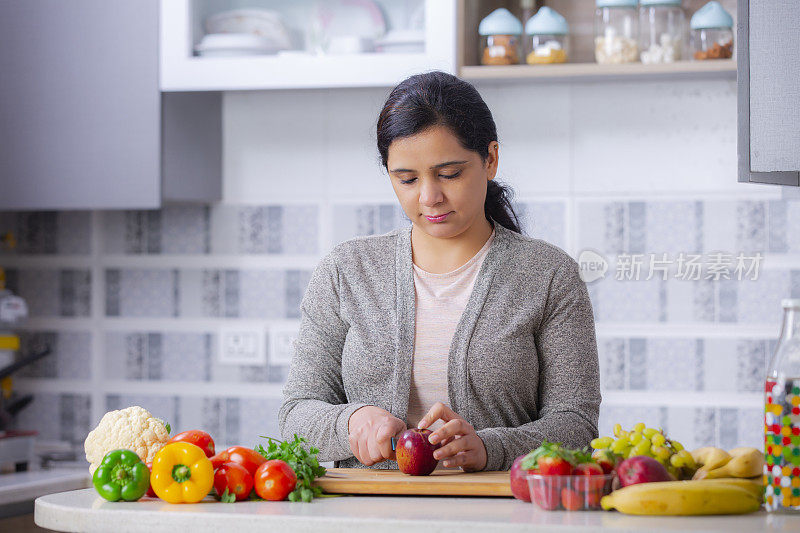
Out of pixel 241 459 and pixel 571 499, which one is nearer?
pixel 571 499

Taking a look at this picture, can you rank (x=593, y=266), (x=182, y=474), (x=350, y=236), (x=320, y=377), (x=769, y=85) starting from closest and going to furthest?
(x=182, y=474) < (x=769, y=85) < (x=320, y=377) < (x=593, y=266) < (x=350, y=236)

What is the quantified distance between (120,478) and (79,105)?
57.1 inches

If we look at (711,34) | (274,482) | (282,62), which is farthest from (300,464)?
(711,34)

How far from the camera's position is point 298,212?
9.05ft

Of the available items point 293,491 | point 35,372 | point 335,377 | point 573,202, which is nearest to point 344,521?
point 293,491

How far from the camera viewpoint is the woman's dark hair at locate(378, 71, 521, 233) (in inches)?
64.0

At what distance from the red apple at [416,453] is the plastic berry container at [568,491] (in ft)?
0.69

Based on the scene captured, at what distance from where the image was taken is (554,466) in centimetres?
126

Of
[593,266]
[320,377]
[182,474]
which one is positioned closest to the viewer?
[182,474]

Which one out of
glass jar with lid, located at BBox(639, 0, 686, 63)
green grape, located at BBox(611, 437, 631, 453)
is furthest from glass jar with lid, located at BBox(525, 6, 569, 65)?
green grape, located at BBox(611, 437, 631, 453)

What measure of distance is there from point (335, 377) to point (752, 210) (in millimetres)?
1295

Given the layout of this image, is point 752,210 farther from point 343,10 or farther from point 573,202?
point 343,10

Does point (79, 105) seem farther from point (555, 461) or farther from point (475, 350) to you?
point (555, 461)

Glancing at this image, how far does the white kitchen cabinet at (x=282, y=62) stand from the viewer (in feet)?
7.77
